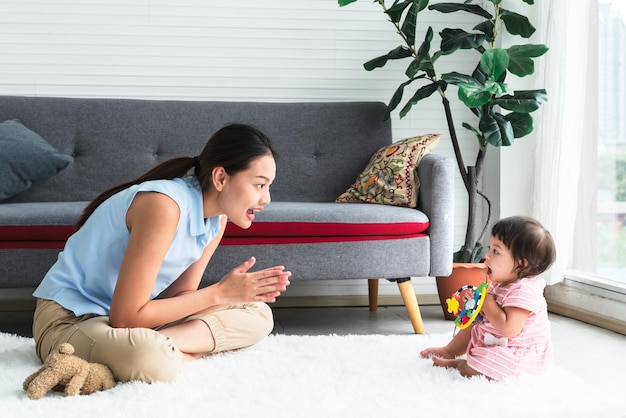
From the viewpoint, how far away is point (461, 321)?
6.70 ft

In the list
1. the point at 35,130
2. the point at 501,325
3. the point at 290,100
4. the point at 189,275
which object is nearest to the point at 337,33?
the point at 290,100

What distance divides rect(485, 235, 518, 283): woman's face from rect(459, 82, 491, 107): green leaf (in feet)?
3.72

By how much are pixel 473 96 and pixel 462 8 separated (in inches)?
23.3

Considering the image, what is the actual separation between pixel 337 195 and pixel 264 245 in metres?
0.76

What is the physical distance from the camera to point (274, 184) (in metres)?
3.40

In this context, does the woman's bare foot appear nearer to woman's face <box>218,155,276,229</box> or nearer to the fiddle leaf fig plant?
woman's face <box>218,155,276,229</box>

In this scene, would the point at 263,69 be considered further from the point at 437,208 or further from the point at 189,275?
the point at 189,275

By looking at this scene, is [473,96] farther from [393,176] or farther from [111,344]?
[111,344]

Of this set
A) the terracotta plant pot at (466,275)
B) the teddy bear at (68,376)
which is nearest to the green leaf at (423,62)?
the terracotta plant pot at (466,275)

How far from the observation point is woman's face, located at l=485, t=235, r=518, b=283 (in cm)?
201

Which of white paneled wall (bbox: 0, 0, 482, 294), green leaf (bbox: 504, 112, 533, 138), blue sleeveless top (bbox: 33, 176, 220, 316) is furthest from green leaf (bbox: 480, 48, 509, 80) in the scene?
blue sleeveless top (bbox: 33, 176, 220, 316)

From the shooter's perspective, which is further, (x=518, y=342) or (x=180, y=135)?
(x=180, y=135)

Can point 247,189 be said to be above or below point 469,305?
above

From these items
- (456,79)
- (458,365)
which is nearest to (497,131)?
(456,79)
